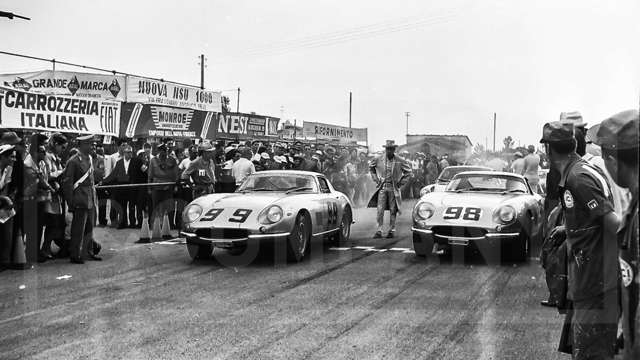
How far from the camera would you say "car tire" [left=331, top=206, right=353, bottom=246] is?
10807 mm

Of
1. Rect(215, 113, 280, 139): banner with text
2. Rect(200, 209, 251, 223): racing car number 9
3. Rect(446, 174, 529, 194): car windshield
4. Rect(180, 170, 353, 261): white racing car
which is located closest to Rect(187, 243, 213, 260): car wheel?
Rect(180, 170, 353, 261): white racing car

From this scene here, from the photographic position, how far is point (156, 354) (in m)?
4.73

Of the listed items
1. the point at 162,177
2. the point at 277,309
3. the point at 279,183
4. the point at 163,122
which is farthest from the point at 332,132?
the point at 277,309

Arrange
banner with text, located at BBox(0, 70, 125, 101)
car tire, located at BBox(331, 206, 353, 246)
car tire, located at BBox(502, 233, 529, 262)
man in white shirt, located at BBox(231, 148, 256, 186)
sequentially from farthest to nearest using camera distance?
1. banner with text, located at BBox(0, 70, 125, 101)
2. man in white shirt, located at BBox(231, 148, 256, 186)
3. car tire, located at BBox(331, 206, 353, 246)
4. car tire, located at BBox(502, 233, 529, 262)

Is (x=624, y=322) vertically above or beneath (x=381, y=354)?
above

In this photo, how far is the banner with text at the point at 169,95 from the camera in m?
22.9

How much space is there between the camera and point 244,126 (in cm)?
2112

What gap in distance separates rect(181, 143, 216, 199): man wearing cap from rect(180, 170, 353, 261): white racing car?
2171mm

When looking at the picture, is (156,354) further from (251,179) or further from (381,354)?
(251,179)

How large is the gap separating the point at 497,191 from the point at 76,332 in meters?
7.06

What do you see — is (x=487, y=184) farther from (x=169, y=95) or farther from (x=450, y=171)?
(x=169, y=95)

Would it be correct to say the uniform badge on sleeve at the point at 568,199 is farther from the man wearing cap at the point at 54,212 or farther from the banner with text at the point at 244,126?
the banner with text at the point at 244,126

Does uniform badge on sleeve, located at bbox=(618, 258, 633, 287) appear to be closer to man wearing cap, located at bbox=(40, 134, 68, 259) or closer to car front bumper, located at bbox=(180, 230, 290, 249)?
car front bumper, located at bbox=(180, 230, 290, 249)

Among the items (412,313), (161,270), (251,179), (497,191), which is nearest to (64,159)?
(251,179)
